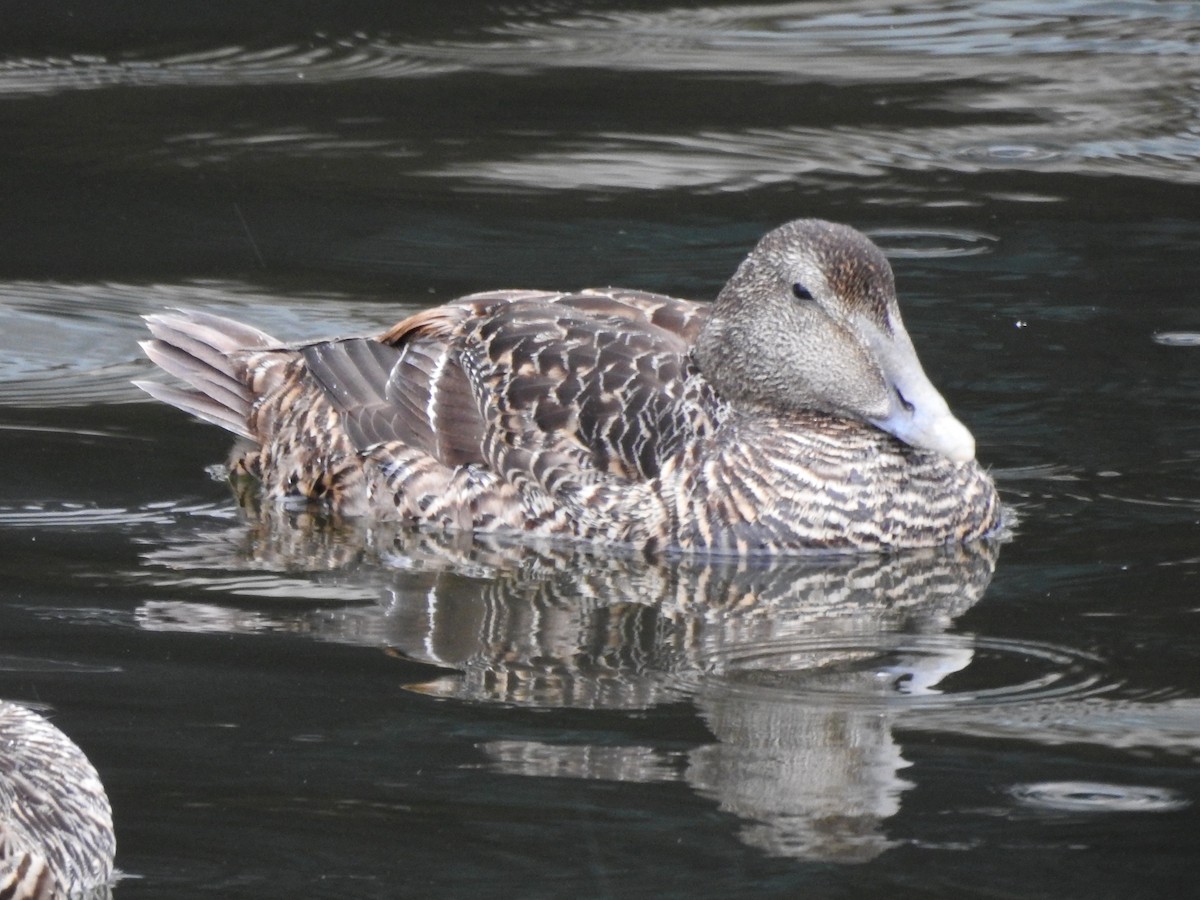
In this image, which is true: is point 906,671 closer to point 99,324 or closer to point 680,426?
point 680,426

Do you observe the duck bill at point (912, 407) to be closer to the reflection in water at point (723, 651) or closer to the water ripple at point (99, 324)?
the reflection in water at point (723, 651)

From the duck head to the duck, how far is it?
10.1 feet

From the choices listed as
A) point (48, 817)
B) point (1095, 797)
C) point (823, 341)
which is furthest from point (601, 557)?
point (48, 817)

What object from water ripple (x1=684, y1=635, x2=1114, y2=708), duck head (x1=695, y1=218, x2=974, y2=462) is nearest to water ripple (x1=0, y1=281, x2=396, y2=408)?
duck head (x1=695, y1=218, x2=974, y2=462)

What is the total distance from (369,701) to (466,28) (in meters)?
8.17

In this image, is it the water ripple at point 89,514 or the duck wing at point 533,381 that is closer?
the water ripple at point 89,514

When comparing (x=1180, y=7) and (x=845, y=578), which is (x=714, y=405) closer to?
(x=845, y=578)

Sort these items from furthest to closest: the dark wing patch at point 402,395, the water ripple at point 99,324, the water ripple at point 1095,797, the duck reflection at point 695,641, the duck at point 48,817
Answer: the water ripple at point 99,324 → the dark wing patch at point 402,395 → the duck reflection at point 695,641 → the water ripple at point 1095,797 → the duck at point 48,817

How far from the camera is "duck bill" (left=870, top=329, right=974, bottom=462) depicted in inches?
286

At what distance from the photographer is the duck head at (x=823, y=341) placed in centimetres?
741

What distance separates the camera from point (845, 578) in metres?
7.21

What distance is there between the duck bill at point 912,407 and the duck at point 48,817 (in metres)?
3.03

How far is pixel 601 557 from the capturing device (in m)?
7.42

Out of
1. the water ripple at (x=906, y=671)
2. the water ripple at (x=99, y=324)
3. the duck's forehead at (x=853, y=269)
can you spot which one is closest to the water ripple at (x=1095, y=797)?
the water ripple at (x=906, y=671)
